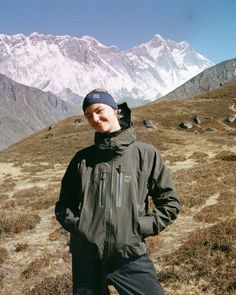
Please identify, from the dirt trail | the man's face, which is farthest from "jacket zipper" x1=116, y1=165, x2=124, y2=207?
the dirt trail

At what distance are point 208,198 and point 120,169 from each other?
17.3m

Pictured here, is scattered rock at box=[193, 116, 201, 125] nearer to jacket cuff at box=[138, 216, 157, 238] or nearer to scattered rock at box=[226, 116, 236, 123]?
scattered rock at box=[226, 116, 236, 123]

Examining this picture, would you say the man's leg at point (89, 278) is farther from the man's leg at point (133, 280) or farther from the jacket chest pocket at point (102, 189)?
the jacket chest pocket at point (102, 189)

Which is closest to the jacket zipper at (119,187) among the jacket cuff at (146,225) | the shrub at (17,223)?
the jacket cuff at (146,225)

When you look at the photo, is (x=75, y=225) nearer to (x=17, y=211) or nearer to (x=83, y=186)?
(x=83, y=186)

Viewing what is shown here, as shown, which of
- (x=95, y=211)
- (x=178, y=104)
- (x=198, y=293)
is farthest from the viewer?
(x=178, y=104)

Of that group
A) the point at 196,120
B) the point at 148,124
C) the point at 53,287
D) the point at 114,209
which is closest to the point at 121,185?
the point at 114,209

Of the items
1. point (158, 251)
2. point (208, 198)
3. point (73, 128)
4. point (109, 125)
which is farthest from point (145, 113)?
point (109, 125)

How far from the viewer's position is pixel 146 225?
4.96 metres

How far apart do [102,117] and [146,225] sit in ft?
4.92

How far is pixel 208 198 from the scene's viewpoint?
2159cm

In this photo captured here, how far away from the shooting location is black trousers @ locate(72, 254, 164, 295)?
4996 mm

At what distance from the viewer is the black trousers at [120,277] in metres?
5.00

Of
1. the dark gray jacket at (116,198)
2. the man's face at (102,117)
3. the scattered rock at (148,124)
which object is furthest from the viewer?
the scattered rock at (148,124)
